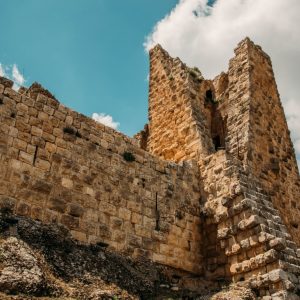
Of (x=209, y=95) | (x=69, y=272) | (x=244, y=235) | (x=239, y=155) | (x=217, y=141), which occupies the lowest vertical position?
(x=69, y=272)

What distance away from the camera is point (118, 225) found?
29.6ft

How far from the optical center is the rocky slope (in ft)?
20.6

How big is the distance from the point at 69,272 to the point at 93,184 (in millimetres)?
2172

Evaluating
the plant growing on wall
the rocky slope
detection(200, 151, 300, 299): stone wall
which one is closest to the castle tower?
detection(200, 151, 300, 299): stone wall

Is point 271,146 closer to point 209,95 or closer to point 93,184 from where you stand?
point 209,95

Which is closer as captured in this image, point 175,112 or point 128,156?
point 128,156

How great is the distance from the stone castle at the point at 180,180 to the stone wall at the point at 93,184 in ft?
0.07

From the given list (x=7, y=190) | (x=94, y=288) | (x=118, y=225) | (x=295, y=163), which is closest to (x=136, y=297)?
(x=94, y=288)

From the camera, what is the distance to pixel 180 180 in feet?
35.1

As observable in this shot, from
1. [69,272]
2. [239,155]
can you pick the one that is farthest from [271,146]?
[69,272]

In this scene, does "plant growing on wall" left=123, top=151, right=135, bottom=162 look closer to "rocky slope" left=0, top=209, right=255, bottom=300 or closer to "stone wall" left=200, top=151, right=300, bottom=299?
"stone wall" left=200, top=151, right=300, bottom=299

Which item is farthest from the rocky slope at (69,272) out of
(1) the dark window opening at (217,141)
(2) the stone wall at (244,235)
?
(1) the dark window opening at (217,141)

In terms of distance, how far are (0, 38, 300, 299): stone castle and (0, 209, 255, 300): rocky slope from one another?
268 millimetres

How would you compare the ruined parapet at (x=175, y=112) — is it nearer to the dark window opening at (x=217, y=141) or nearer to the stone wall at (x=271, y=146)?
the dark window opening at (x=217, y=141)
